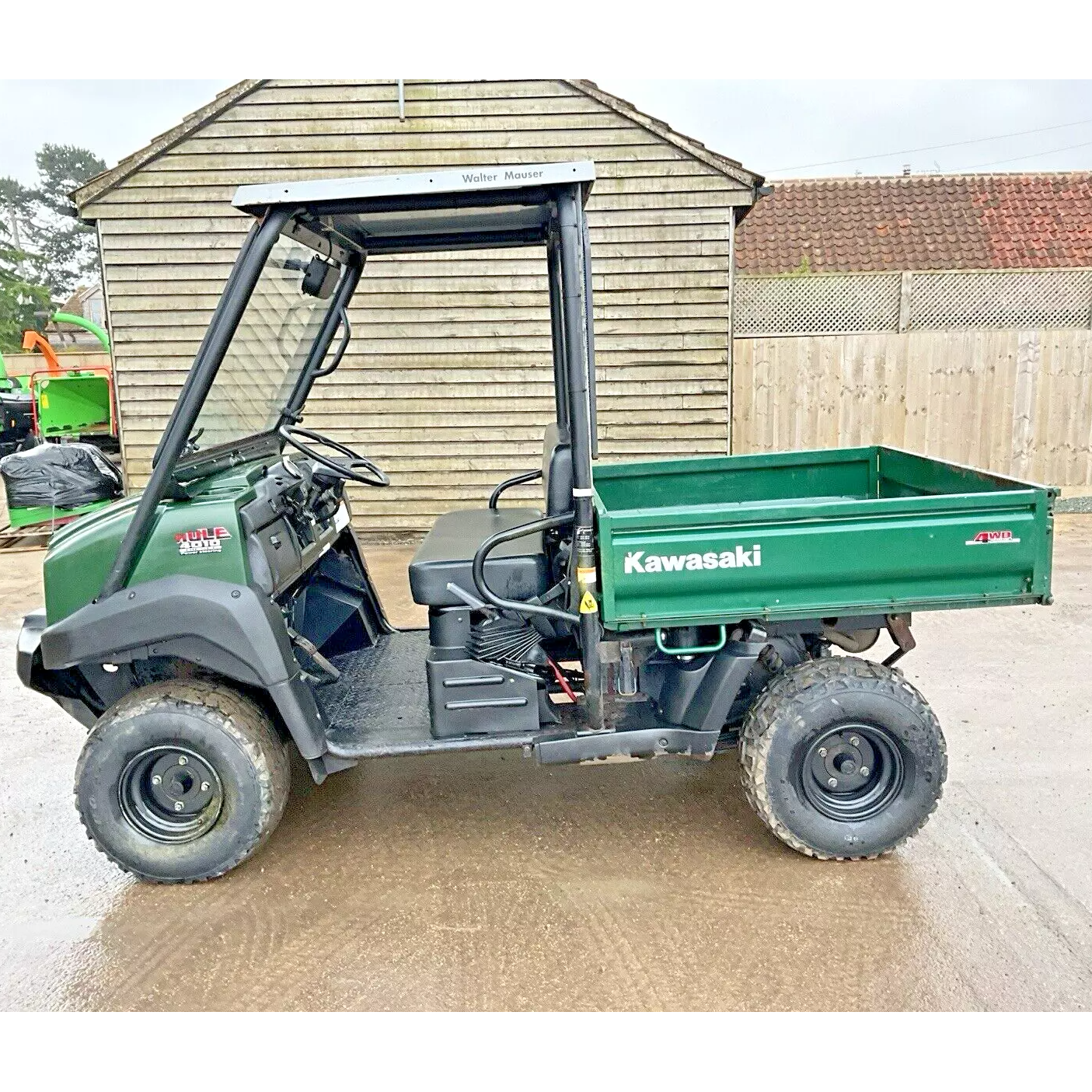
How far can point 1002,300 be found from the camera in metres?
10.9

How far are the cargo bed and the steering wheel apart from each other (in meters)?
1.11

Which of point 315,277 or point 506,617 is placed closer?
point 506,617

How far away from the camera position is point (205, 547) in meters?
3.15

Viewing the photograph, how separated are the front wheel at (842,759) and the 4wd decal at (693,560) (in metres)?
0.50

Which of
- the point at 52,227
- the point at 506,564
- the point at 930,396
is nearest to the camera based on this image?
the point at 506,564

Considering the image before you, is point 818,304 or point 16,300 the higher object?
point 16,300

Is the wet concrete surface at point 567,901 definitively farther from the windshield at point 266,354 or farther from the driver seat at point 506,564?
the windshield at point 266,354

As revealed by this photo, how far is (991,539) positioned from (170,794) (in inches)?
115

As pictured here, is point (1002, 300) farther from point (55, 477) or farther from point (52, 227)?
point (52, 227)

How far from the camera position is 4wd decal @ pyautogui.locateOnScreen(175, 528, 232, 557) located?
315 centimetres

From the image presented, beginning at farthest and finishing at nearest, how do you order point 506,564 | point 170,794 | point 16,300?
point 16,300, point 506,564, point 170,794

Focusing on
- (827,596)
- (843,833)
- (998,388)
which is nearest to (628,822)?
Result: (843,833)

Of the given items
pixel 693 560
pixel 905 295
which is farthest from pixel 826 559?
pixel 905 295

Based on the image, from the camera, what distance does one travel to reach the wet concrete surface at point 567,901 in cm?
273
